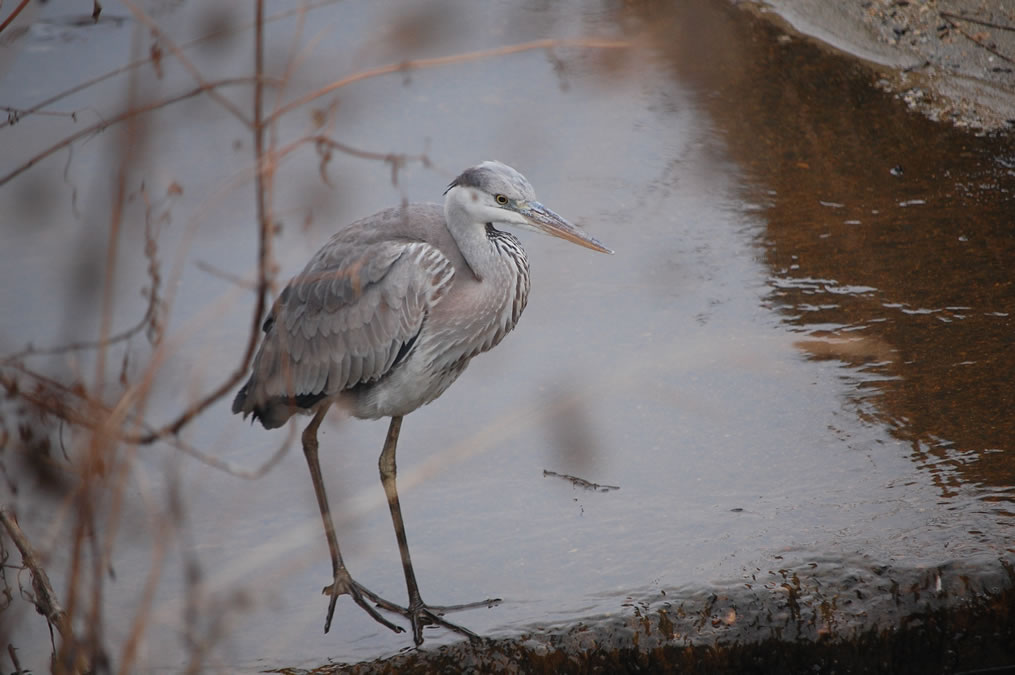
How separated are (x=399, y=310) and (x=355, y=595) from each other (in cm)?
102

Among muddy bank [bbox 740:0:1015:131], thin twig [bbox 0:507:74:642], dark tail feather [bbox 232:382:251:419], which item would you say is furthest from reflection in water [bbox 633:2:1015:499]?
thin twig [bbox 0:507:74:642]

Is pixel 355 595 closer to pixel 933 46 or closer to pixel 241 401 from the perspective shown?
pixel 241 401

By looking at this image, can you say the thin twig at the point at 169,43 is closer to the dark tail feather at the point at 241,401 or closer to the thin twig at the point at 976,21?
the dark tail feather at the point at 241,401

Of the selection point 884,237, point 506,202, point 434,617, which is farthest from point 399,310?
point 884,237

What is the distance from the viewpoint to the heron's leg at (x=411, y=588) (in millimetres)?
3994

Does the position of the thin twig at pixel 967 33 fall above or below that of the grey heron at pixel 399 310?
above

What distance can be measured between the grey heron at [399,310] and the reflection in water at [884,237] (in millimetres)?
1674

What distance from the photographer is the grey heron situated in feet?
13.8

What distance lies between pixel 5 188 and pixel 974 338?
5.63 meters

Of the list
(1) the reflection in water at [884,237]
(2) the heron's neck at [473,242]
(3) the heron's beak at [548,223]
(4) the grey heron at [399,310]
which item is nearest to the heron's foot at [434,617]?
(4) the grey heron at [399,310]

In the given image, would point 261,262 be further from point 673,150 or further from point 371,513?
point 673,150

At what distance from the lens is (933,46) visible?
7.78m

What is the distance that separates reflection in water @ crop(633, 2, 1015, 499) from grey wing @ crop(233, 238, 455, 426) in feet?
6.54

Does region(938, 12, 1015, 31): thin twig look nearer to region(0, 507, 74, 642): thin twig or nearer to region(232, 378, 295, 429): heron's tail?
region(232, 378, 295, 429): heron's tail
